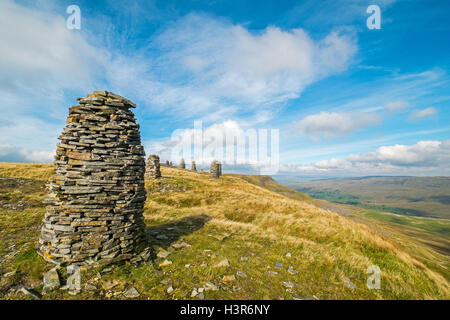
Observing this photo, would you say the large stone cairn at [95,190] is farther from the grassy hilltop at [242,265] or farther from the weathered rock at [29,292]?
the weathered rock at [29,292]

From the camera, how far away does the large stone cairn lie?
282 inches

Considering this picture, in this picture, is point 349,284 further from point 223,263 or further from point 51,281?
point 51,281

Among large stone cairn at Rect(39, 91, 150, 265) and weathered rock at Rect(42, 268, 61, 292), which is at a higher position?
large stone cairn at Rect(39, 91, 150, 265)

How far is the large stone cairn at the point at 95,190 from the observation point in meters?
7.17

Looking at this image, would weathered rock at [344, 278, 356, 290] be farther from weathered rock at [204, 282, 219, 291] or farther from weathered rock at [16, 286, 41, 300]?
weathered rock at [16, 286, 41, 300]

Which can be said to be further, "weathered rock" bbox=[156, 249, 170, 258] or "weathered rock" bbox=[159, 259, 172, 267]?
"weathered rock" bbox=[156, 249, 170, 258]

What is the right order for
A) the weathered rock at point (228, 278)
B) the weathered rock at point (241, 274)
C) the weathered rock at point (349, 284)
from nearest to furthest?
1. the weathered rock at point (228, 278)
2. the weathered rock at point (349, 284)
3. the weathered rock at point (241, 274)

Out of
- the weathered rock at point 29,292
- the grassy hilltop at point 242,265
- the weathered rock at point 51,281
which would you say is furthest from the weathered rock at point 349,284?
the weathered rock at point 29,292

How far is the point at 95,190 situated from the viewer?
748cm

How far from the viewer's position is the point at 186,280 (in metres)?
6.79

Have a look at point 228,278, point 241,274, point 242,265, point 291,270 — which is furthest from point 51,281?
point 291,270

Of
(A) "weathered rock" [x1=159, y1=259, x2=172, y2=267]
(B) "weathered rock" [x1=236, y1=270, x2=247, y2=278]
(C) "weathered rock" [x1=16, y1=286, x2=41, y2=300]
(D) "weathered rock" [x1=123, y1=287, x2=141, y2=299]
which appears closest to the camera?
(C) "weathered rock" [x1=16, y1=286, x2=41, y2=300]

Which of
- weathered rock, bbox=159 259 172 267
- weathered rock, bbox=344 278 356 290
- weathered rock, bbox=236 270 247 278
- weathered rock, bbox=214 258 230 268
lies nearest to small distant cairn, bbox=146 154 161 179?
weathered rock, bbox=159 259 172 267

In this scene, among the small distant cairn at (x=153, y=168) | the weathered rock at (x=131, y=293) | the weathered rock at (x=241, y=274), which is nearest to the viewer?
the weathered rock at (x=131, y=293)
